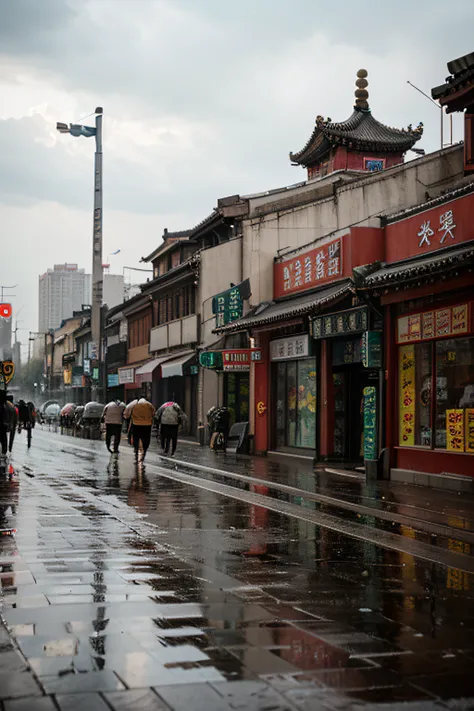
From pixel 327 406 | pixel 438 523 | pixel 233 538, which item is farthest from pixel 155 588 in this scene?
pixel 327 406

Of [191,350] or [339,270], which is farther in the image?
[191,350]

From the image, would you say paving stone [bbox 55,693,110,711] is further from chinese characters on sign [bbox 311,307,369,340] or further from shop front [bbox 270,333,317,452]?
shop front [bbox 270,333,317,452]

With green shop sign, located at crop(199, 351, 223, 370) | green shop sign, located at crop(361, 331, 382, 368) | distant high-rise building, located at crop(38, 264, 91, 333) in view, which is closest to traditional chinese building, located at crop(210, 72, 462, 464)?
green shop sign, located at crop(361, 331, 382, 368)

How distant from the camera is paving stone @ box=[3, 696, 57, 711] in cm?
489

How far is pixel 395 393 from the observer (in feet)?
71.7

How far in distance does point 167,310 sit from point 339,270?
26830mm

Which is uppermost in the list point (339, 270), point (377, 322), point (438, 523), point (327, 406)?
point (339, 270)

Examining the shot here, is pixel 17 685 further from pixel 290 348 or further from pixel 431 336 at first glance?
pixel 290 348

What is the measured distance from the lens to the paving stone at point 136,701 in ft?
16.1

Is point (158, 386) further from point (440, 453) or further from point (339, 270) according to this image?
point (440, 453)

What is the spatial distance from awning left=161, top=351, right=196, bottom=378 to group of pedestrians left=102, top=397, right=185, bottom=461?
39.5 feet

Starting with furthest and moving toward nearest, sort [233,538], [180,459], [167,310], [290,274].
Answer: [167,310] < [290,274] < [180,459] < [233,538]

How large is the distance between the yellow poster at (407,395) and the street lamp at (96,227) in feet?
95.0

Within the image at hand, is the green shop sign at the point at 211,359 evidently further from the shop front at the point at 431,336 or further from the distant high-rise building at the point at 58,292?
the distant high-rise building at the point at 58,292
